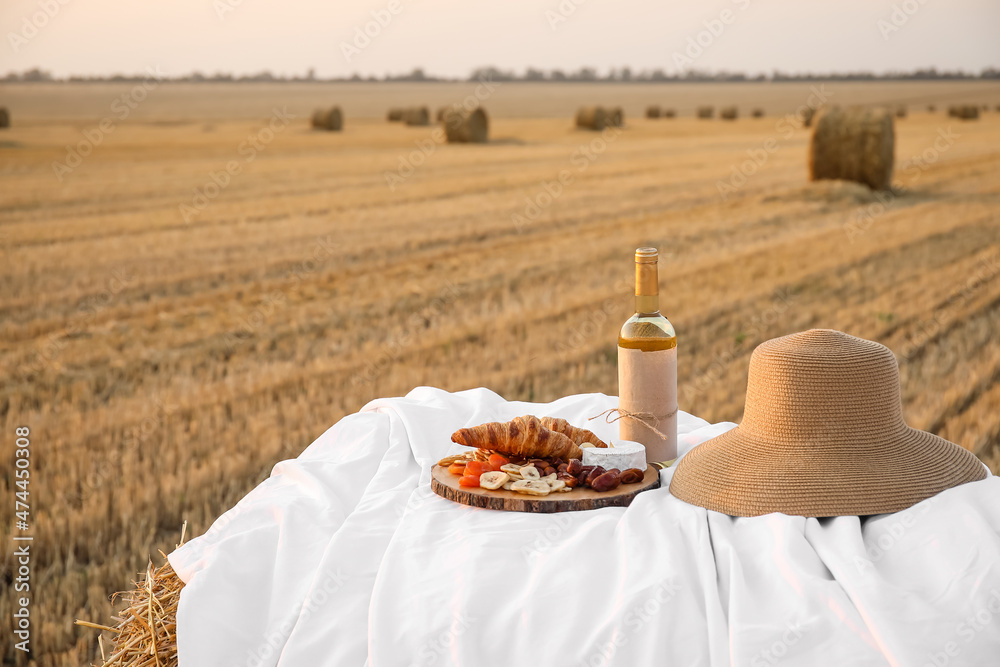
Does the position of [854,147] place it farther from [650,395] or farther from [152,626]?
[152,626]

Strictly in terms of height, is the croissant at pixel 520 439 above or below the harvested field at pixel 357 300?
above

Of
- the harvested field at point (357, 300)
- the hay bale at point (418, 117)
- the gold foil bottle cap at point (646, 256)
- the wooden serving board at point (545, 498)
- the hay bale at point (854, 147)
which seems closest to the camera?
the wooden serving board at point (545, 498)

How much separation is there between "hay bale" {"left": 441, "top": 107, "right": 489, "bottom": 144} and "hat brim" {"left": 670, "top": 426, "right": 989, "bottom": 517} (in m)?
20.0

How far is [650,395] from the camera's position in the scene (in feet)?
8.07

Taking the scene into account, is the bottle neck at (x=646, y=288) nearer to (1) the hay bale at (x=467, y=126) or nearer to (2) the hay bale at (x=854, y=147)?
(2) the hay bale at (x=854, y=147)

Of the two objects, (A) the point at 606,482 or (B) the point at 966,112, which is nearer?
(A) the point at 606,482

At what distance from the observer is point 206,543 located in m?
2.31

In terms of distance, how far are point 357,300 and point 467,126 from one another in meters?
14.4

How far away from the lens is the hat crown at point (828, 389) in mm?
2121

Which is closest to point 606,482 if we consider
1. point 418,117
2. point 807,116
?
point 418,117

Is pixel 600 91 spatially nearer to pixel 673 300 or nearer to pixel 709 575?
pixel 673 300

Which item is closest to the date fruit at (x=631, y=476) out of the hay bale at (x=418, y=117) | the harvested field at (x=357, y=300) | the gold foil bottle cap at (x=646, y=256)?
the gold foil bottle cap at (x=646, y=256)

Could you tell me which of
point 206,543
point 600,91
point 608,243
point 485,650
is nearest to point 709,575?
point 485,650

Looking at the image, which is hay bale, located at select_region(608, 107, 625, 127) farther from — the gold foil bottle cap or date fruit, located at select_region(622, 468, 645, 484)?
date fruit, located at select_region(622, 468, 645, 484)
